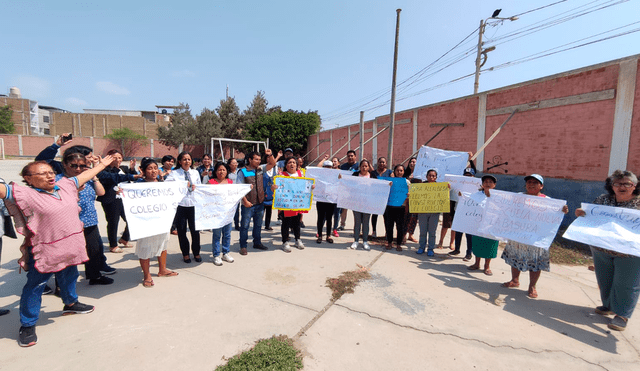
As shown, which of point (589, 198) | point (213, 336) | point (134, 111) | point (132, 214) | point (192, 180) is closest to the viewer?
point (213, 336)

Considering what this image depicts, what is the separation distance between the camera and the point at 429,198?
5.16 meters

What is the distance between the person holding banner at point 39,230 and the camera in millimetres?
2402

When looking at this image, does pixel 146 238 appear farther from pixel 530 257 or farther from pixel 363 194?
pixel 530 257

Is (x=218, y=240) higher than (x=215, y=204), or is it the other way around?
(x=215, y=204)

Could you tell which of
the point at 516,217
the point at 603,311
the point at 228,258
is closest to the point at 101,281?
the point at 228,258

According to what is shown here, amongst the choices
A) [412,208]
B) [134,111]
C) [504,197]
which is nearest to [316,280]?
[412,208]

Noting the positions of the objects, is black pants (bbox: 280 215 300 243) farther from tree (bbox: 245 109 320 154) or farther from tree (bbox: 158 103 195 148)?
tree (bbox: 158 103 195 148)

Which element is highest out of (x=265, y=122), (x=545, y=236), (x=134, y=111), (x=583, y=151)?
(x=134, y=111)

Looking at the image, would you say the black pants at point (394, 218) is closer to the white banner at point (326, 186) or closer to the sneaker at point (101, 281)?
the white banner at point (326, 186)

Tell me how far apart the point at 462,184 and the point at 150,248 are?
499 centimetres

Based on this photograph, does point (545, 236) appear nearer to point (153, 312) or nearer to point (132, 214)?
point (153, 312)

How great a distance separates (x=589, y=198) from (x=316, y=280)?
7482mm

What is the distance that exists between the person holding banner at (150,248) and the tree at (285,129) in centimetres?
2110

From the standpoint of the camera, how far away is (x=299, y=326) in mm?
2859
